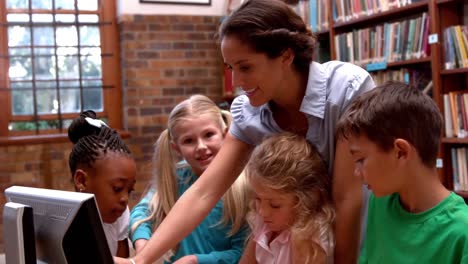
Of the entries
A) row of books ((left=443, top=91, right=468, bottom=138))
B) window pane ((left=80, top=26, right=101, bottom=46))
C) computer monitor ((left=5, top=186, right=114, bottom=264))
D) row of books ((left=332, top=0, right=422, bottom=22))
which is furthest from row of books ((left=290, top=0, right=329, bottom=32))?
computer monitor ((left=5, top=186, right=114, bottom=264))

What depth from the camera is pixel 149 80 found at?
5254 mm

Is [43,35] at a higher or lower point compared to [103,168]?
higher

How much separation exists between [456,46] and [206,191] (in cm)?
226

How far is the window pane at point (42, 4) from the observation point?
500cm

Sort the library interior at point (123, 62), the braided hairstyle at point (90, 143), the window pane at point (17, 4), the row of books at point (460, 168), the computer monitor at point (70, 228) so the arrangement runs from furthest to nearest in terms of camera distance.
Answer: the window pane at point (17, 4) < the library interior at point (123, 62) < the row of books at point (460, 168) < the braided hairstyle at point (90, 143) < the computer monitor at point (70, 228)

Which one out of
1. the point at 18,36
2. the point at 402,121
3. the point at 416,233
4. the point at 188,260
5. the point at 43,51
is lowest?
the point at 188,260

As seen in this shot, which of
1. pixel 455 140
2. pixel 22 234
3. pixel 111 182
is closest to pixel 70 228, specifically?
Result: pixel 22 234

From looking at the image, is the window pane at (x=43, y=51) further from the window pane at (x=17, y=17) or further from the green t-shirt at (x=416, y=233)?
the green t-shirt at (x=416, y=233)

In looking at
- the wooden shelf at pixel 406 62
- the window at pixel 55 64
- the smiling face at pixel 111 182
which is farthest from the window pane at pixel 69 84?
the smiling face at pixel 111 182

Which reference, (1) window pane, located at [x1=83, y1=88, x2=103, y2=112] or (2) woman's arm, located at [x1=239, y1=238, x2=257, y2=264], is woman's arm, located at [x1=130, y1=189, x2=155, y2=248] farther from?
(1) window pane, located at [x1=83, y1=88, x2=103, y2=112]

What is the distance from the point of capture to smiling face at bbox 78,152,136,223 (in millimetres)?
1766

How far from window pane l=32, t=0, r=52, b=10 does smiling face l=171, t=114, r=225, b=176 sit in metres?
3.36

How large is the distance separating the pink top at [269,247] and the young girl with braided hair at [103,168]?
15.8 inches

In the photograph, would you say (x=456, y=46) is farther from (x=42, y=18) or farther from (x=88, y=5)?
(x=42, y=18)
